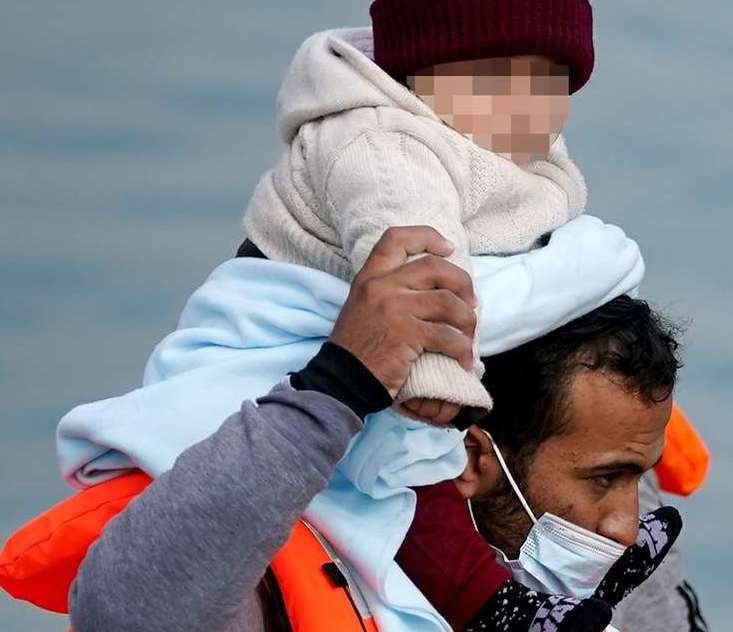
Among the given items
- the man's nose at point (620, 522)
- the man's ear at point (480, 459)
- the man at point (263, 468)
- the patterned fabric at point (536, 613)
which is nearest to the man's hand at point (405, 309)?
the man at point (263, 468)

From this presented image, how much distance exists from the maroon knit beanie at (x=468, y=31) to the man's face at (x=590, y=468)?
1.42 feet

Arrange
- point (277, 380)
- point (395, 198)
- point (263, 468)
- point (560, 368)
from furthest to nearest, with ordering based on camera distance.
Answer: point (560, 368) < point (277, 380) < point (395, 198) < point (263, 468)

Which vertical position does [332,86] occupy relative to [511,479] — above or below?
above

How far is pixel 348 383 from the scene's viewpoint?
82.0 inches

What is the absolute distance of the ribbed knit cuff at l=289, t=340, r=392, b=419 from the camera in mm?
2074

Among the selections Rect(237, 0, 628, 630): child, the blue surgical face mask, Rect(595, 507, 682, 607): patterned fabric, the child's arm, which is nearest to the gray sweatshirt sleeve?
the child's arm

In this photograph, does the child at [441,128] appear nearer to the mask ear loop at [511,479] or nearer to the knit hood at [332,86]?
the knit hood at [332,86]

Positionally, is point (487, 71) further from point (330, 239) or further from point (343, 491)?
point (343, 491)

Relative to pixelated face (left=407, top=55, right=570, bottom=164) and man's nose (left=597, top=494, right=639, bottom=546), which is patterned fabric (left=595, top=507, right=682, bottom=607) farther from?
pixelated face (left=407, top=55, right=570, bottom=164)

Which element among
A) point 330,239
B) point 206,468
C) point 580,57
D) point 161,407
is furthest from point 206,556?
point 580,57

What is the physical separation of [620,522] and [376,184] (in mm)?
674

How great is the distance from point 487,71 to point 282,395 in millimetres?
560

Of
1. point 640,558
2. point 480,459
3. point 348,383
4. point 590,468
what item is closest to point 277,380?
point 348,383

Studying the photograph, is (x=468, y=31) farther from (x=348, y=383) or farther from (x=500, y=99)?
(x=348, y=383)
